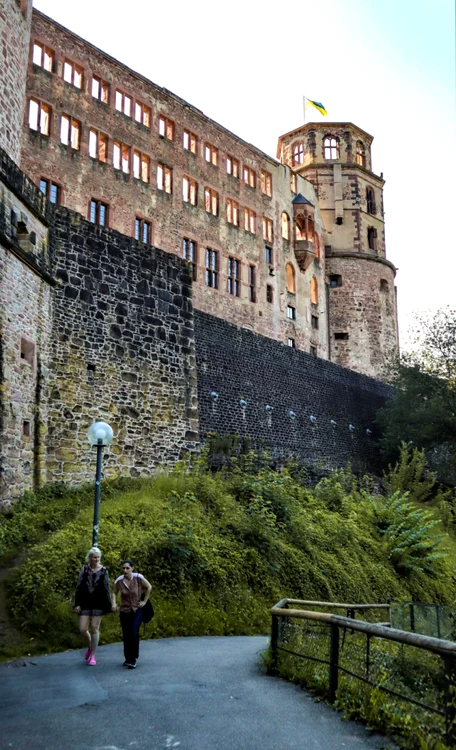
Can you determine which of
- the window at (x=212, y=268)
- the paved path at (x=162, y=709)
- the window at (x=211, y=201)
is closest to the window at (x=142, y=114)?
the window at (x=211, y=201)

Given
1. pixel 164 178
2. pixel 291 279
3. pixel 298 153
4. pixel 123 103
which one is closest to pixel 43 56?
pixel 123 103

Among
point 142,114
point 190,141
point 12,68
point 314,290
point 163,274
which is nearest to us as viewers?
point 12,68

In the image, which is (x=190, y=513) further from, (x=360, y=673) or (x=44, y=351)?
(x=360, y=673)

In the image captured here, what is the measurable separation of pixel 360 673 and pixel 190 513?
7.76 metres

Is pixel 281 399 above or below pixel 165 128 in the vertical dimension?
below

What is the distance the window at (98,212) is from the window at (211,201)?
6.66m

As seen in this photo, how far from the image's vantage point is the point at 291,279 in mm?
40844

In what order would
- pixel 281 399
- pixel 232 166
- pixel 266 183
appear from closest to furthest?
pixel 281 399 → pixel 232 166 → pixel 266 183

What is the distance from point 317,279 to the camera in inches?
1711

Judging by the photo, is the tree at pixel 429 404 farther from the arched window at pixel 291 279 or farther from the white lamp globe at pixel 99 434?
the white lamp globe at pixel 99 434

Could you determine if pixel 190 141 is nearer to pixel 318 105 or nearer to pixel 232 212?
pixel 232 212

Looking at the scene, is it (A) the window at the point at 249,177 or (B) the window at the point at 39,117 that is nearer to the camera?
(B) the window at the point at 39,117

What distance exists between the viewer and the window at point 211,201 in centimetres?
3551

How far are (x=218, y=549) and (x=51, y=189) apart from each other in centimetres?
1986
